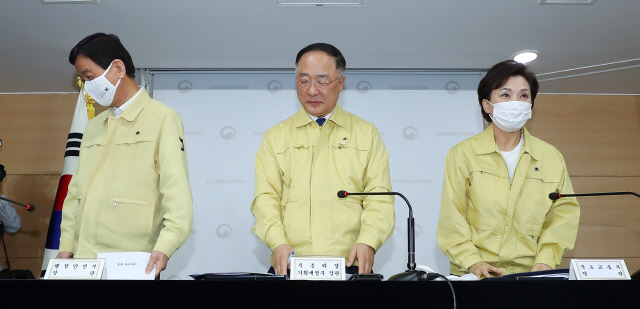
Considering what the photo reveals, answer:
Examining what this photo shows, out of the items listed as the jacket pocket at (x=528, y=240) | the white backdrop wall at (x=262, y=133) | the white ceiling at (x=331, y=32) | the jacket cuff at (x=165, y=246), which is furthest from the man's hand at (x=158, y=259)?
the white backdrop wall at (x=262, y=133)

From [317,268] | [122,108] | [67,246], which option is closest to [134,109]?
[122,108]

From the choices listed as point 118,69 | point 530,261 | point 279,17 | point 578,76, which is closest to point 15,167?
point 279,17

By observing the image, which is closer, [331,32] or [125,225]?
[125,225]

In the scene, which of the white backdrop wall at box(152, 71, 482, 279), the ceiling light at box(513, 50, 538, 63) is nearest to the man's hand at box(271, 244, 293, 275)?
the white backdrop wall at box(152, 71, 482, 279)

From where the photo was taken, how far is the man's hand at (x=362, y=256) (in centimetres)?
207

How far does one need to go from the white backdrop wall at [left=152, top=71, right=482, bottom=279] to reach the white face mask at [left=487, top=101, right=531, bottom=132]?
5.84 ft

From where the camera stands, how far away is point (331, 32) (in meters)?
3.89

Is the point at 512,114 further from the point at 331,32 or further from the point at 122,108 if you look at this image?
the point at 331,32

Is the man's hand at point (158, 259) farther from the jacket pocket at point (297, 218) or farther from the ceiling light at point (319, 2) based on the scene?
the ceiling light at point (319, 2)

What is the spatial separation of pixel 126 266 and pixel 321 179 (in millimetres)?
974
